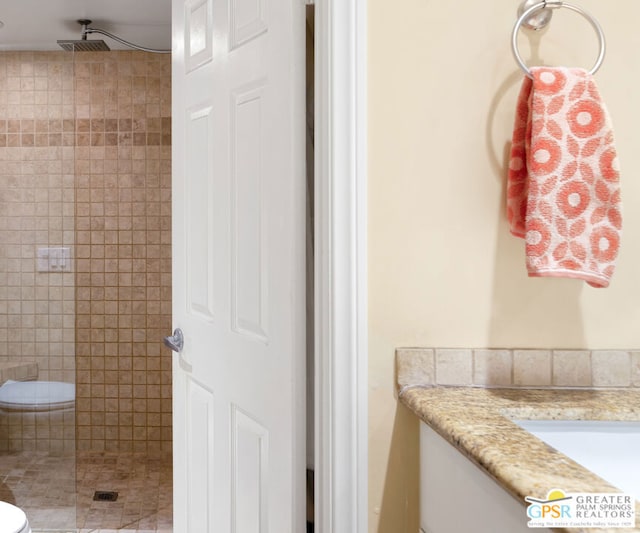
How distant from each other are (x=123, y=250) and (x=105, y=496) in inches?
53.9

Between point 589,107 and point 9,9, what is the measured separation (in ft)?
8.91

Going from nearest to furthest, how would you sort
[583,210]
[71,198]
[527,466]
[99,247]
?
1. [527,466]
2. [583,210]
3. [71,198]
4. [99,247]

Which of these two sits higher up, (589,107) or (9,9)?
(9,9)

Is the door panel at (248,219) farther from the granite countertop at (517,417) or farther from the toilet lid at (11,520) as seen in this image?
the toilet lid at (11,520)

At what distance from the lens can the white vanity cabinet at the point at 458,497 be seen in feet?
2.40

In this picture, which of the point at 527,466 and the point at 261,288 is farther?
the point at 261,288

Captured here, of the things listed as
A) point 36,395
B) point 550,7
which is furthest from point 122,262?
point 550,7

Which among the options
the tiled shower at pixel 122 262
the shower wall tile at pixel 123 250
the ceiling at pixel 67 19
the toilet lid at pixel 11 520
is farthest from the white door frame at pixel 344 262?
the shower wall tile at pixel 123 250

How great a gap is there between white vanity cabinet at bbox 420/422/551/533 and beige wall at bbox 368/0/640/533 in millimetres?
74

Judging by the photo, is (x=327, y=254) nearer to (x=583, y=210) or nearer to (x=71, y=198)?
(x=583, y=210)

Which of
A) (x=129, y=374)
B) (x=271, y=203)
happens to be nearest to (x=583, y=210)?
(x=271, y=203)

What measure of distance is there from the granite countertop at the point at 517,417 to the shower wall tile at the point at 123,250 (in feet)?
8.54

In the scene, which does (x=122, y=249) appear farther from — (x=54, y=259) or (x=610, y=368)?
(x=610, y=368)

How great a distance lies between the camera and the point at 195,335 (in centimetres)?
162
